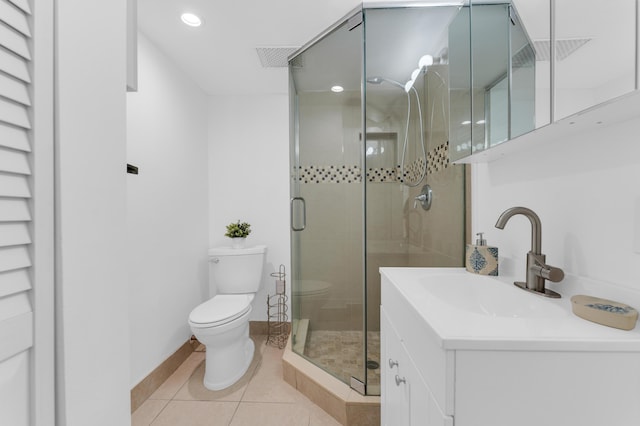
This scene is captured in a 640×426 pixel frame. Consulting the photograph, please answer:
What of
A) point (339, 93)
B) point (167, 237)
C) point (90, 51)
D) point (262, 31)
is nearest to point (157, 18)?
point (262, 31)

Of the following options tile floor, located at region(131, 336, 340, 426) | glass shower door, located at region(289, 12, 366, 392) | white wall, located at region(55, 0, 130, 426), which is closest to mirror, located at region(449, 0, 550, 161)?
glass shower door, located at region(289, 12, 366, 392)

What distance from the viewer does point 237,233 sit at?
236cm

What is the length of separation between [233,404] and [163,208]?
1324 millimetres

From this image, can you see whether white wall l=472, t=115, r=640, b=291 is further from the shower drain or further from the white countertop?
the shower drain

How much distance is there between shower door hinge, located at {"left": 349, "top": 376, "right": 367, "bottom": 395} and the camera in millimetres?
1447

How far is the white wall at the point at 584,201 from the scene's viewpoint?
2.23 ft

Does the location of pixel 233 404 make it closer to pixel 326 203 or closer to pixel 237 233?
pixel 237 233

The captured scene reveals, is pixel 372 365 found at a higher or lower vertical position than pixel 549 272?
lower

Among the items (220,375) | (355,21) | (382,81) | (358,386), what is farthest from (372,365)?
(355,21)

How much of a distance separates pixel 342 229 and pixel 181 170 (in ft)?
4.30

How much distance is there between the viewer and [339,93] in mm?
1946

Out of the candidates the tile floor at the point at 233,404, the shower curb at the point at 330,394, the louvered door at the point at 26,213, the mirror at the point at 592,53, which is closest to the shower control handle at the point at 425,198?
the mirror at the point at 592,53

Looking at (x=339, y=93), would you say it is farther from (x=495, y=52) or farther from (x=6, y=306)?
(x=6, y=306)

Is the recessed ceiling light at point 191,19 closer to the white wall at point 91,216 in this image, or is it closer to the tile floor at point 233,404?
the white wall at point 91,216
